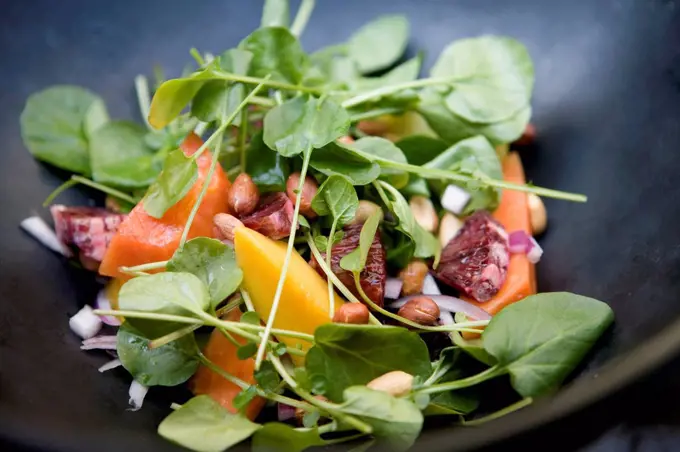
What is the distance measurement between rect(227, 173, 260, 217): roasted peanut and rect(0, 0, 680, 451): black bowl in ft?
0.98

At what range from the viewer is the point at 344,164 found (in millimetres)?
1096

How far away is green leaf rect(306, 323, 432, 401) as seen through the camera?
89cm

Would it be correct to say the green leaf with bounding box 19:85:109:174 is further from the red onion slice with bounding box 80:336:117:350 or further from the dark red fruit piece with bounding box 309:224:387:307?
the dark red fruit piece with bounding box 309:224:387:307

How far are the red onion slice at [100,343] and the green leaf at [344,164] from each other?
1.37ft

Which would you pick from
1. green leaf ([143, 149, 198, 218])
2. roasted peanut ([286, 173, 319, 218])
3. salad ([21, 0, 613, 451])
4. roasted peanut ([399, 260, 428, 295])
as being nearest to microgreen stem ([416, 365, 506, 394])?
salad ([21, 0, 613, 451])

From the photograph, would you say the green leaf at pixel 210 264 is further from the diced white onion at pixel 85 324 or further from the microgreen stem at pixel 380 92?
the microgreen stem at pixel 380 92

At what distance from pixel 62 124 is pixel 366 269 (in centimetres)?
71

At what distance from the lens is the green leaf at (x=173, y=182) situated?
39.6 inches

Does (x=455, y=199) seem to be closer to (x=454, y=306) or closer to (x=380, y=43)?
(x=454, y=306)

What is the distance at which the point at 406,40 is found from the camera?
1519mm

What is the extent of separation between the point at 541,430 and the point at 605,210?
20.3 inches

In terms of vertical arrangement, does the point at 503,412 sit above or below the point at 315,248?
below

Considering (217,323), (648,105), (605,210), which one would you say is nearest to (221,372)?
(217,323)

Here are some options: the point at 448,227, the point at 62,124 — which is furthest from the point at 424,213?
the point at 62,124
